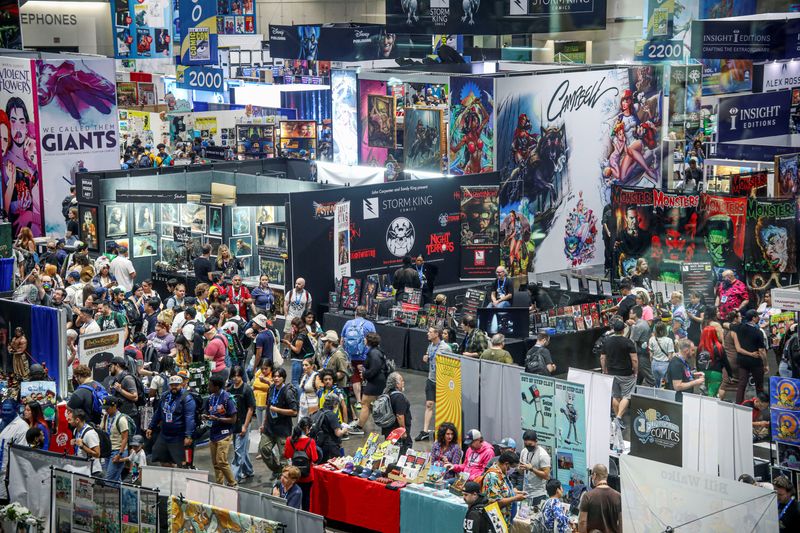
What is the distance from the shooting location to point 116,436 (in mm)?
11203

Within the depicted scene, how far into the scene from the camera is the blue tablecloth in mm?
9852

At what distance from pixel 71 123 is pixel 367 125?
6.44 metres

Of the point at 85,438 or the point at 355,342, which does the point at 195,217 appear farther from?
the point at 85,438

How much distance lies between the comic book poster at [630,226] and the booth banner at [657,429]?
8694 millimetres

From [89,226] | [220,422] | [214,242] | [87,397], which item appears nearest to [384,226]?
[214,242]

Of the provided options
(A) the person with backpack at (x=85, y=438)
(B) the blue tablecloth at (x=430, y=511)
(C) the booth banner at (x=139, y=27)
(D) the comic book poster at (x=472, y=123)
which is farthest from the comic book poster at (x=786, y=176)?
(C) the booth banner at (x=139, y=27)

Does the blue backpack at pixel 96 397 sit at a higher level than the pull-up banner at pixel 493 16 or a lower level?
lower

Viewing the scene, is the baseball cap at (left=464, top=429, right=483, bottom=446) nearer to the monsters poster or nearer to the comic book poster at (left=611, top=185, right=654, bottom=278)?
the comic book poster at (left=611, top=185, right=654, bottom=278)

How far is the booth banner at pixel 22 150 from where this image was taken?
79.8ft

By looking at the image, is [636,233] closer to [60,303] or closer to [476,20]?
[476,20]

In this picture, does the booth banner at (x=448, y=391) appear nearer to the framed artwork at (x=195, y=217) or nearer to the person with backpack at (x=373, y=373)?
the person with backpack at (x=373, y=373)

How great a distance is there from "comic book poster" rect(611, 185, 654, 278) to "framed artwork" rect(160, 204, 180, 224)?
25.8ft

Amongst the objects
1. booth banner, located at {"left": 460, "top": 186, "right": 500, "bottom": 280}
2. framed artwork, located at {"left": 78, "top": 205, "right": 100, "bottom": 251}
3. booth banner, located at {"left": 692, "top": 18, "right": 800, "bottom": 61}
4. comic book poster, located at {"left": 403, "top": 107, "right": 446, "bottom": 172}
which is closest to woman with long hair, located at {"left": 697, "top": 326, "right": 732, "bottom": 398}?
booth banner, located at {"left": 460, "top": 186, "right": 500, "bottom": 280}

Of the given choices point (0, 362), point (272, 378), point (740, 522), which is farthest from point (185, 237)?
point (740, 522)
